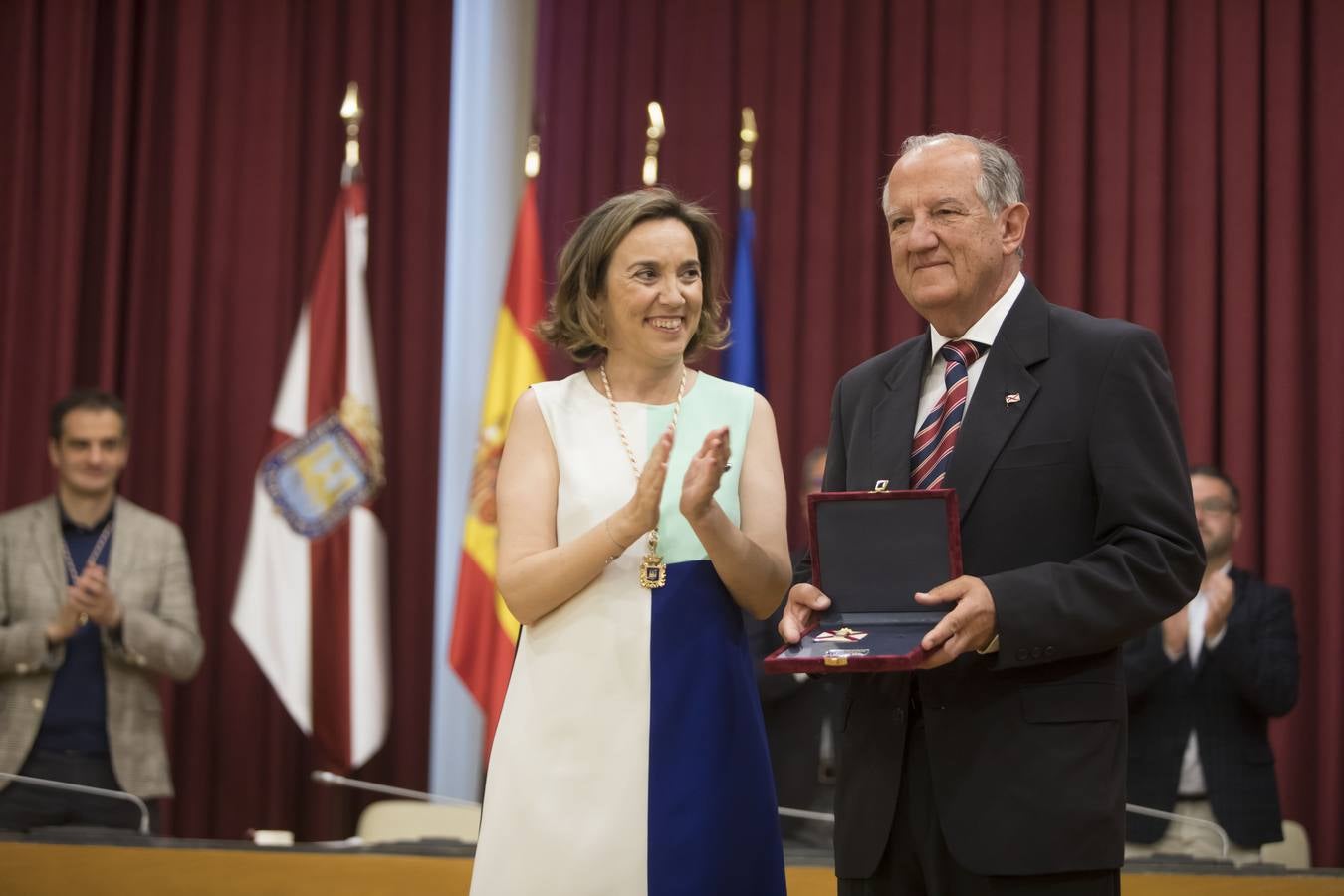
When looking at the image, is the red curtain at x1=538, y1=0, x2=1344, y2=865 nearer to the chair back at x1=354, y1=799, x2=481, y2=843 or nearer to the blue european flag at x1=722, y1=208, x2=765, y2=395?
the blue european flag at x1=722, y1=208, x2=765, y2=395

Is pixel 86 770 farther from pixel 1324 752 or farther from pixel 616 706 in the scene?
pixel 1324 752

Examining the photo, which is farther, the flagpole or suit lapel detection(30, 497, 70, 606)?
the flagpole

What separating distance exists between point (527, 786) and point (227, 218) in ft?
13.9

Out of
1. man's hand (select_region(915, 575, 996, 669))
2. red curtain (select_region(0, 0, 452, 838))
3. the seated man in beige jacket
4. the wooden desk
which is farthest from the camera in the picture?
red curtain (select_region(0, 0, 452, 838))

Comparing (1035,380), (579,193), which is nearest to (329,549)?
(579,193)

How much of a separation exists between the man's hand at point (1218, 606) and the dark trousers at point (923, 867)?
2.54m

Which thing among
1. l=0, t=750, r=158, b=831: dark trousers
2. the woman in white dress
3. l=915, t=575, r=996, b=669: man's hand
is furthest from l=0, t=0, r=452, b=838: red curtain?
l=915, t=575, r=996, b=669: man's hand

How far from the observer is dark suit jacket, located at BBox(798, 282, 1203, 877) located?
78.7 inches

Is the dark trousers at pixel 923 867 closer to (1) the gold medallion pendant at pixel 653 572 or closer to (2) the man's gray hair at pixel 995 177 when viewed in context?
(1) the gold medallion pendant at pixel 653 572

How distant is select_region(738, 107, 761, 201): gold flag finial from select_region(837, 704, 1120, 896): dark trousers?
3653 millimetres

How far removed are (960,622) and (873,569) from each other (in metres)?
0.17

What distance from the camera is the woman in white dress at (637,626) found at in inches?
87.5

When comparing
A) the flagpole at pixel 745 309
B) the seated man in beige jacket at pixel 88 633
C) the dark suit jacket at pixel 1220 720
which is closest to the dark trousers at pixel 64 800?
the seated man in beige jacket at pixel 88 633

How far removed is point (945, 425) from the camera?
223cm
